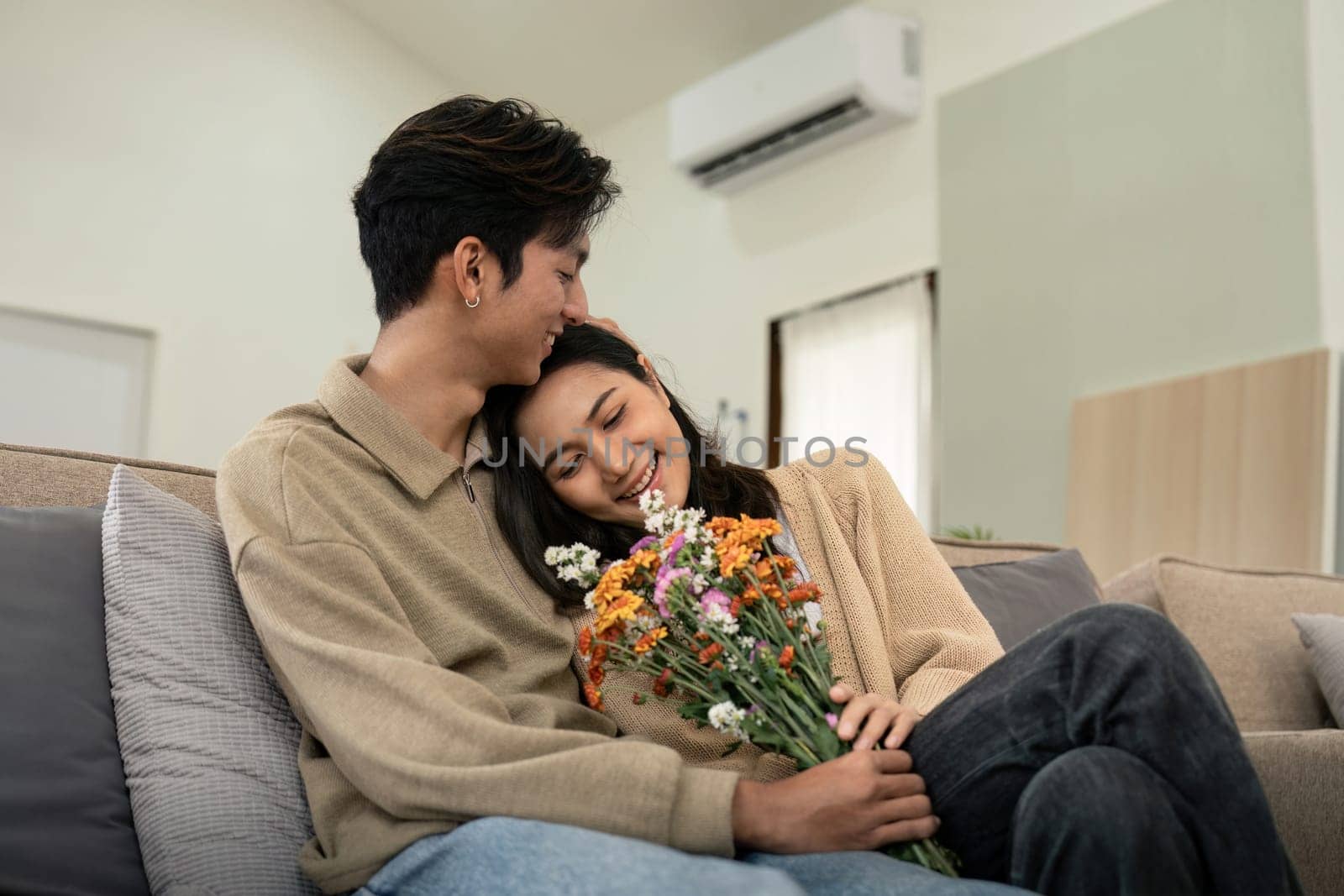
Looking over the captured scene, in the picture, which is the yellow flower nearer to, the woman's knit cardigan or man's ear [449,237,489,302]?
the woman's knit cardigan

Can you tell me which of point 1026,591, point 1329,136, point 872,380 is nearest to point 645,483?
point 1026,591

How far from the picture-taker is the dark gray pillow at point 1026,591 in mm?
2168

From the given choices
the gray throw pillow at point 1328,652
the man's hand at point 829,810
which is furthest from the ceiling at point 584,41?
the man's hand at point 829,810

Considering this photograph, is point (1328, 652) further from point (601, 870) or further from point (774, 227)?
point (774, 227)

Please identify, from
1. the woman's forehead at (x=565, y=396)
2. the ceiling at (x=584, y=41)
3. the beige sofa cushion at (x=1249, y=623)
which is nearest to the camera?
the woman's forehead at (x=565, y=396)

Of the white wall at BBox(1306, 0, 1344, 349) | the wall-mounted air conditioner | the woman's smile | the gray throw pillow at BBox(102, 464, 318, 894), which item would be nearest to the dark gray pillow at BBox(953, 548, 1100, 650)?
the woman's smile

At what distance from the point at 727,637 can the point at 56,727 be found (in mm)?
704

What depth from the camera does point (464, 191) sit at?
1649 millimetres

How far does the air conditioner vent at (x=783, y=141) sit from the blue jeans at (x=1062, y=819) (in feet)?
16.0

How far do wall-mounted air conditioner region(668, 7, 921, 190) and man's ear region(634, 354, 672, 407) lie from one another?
13.2ft

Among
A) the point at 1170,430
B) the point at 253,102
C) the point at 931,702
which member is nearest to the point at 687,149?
the point at 253,102

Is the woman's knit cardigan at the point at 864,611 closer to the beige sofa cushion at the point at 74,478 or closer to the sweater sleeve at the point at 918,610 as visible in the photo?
the sweater sleeve at the point at 918,610

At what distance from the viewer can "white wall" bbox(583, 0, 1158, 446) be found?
18.2 feet

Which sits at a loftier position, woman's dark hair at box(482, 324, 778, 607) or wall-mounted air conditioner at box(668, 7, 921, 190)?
wall-mounted air conditioner at box(668, 7, 921, 190)
